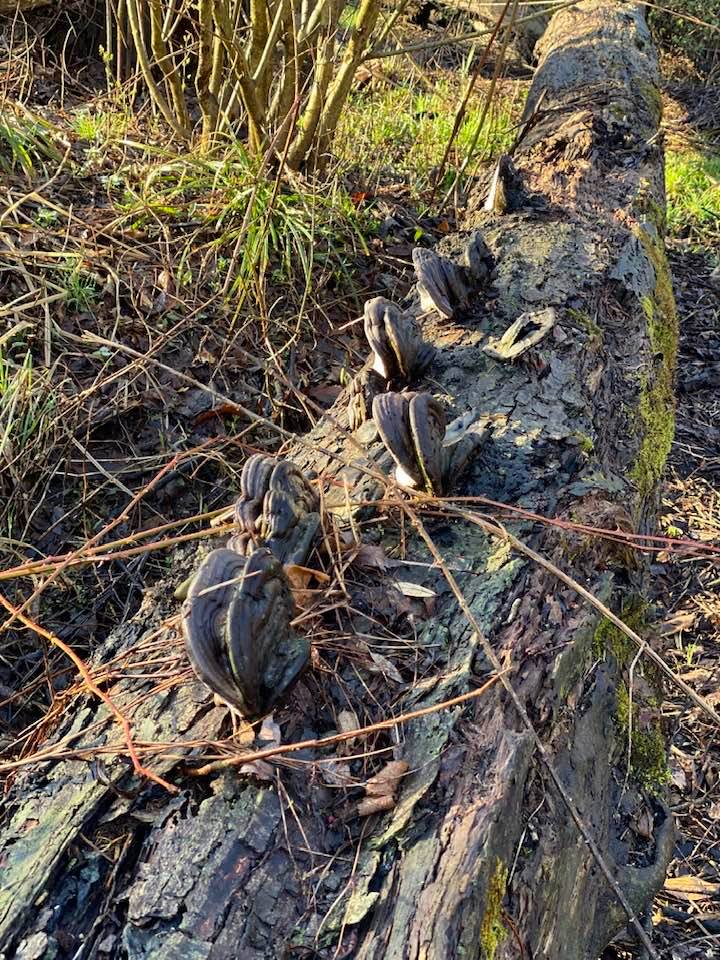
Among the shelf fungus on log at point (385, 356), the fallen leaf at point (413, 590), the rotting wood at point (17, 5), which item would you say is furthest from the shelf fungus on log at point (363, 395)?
the rotting wood at point (17, 5)

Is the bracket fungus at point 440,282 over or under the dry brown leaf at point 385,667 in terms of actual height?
over

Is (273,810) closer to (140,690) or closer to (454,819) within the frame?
(454,819)

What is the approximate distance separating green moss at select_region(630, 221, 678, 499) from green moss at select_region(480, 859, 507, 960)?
1.64m

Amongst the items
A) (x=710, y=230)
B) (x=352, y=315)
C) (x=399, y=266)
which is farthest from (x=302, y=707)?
(x=710, y=230)

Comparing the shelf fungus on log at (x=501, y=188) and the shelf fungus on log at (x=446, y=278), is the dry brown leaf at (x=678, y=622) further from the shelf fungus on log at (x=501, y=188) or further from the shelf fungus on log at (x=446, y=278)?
the shelf fungus on log at (x=501, y=188)

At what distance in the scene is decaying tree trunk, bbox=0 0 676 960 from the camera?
4.86 feet

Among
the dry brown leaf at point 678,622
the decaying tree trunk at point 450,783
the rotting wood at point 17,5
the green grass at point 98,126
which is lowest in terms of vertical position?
the dry brown leaf at point 678,622

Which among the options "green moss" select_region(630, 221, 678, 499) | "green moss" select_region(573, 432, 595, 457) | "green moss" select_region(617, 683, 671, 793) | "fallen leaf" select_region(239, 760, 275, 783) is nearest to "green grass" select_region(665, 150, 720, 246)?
"green moss" select_region(630, 221, 678, 499)

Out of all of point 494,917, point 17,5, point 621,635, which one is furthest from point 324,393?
point 17,5

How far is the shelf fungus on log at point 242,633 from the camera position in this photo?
1.59 meters

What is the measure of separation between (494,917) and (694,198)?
6.51 m

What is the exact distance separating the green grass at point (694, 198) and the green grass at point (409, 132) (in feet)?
5.22

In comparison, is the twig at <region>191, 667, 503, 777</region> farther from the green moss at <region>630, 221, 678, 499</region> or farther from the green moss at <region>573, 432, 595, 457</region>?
the green moss at <region>630, 221, 678, 499</region>

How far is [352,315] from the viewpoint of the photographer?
4438mm
